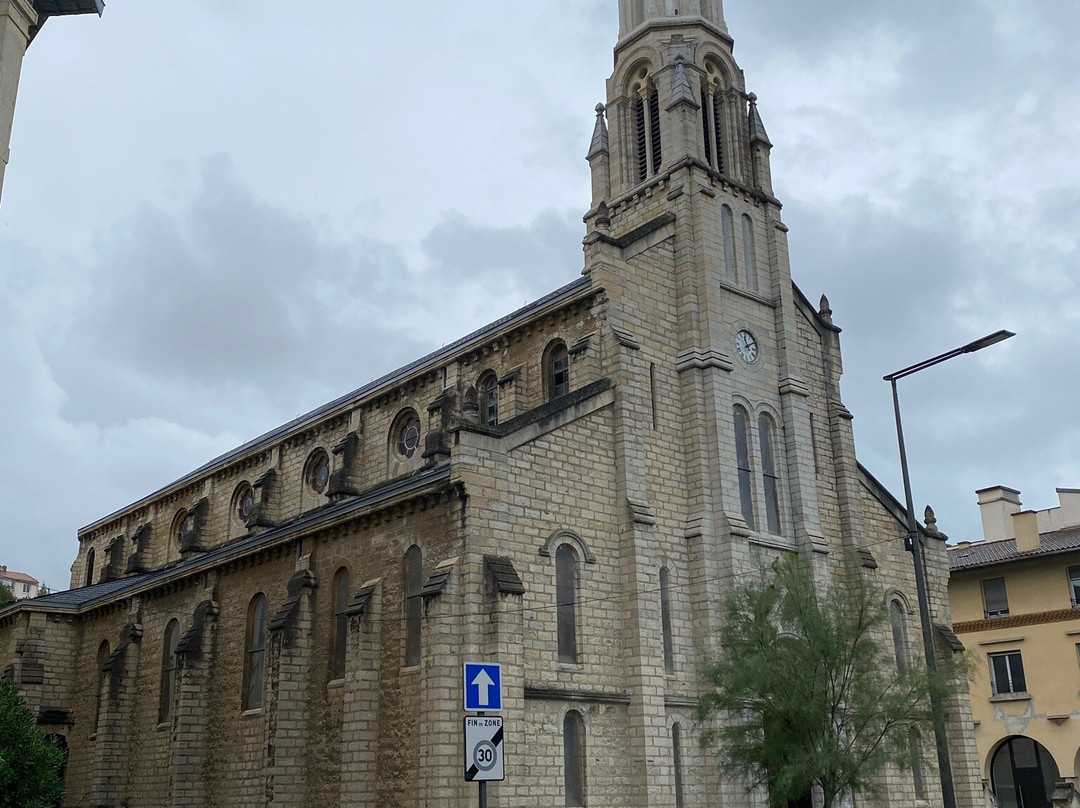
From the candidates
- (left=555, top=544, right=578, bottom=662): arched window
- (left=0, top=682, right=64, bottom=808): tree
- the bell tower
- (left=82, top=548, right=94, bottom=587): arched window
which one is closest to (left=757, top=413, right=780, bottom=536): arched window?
(left=555, top=544, right=578, bottom=662): arched window

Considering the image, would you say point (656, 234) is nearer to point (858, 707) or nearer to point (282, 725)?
point (858, 707)

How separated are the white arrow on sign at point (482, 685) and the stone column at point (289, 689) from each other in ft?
55.2

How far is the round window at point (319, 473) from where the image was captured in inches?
1633

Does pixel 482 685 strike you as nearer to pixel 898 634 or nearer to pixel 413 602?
pixel 413 602

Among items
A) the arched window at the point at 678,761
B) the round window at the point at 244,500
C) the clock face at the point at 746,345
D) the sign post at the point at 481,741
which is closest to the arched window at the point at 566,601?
the arched window at the point at 678,761

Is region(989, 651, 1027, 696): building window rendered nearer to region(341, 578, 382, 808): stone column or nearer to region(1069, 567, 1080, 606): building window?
region(1069, 567, 1080, 606): building window

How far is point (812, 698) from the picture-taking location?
2420cm

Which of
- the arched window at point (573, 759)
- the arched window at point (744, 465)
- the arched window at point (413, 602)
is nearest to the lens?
the arched window at point (573, 759)

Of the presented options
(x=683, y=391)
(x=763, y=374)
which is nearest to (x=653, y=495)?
(x=683, y=391)

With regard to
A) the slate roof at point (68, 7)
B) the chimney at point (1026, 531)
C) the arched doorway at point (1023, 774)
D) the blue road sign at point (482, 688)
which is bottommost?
the arched doorway at point (1023, 774)

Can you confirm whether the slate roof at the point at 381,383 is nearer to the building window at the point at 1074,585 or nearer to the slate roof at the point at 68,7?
the slate roof at the point at 68,7

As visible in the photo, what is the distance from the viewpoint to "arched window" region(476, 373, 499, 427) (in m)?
34.7

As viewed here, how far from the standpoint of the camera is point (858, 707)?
2462cm

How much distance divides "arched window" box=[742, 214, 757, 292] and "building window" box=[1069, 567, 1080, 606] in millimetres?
20273
